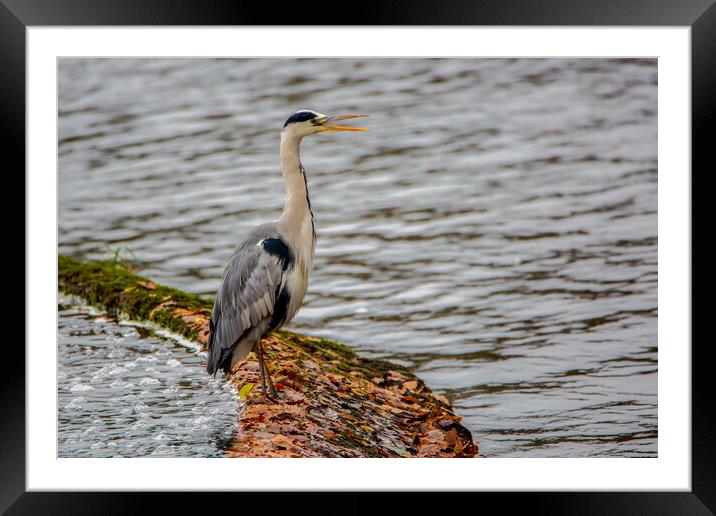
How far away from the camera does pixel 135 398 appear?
611 cm

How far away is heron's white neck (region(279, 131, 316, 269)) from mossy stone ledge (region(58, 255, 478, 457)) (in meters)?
0.77

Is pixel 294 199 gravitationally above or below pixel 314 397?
above

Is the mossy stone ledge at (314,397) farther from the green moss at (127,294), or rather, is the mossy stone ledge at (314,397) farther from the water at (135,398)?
the water at (135,398)

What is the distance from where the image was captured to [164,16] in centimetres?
482

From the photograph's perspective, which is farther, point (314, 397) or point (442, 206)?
point (442, 206)

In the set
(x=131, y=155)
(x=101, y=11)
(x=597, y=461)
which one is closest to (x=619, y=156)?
(x=131, y=155)

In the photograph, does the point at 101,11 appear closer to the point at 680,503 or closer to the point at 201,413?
the point at 201,413

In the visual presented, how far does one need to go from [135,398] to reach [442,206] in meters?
4.87

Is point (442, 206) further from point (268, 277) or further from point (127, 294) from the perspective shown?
point (268, 277)

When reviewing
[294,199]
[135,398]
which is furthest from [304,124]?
[135,398]

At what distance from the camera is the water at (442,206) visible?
755 centimetres

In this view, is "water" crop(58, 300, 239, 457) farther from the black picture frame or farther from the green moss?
the black picture frame

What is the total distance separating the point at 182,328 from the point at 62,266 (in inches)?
70.5

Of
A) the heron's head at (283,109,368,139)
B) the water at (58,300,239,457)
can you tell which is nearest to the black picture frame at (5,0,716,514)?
the water at (58,300,239,457)
